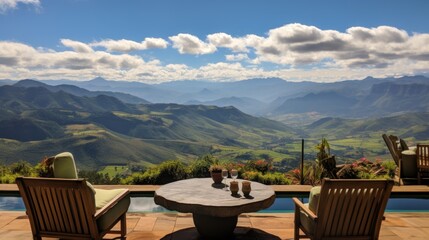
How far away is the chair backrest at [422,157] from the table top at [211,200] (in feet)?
17.7

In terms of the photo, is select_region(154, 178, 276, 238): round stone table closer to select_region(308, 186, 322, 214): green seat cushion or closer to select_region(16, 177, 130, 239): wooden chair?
select_region(308, 186, 322, 214): green seat cushion

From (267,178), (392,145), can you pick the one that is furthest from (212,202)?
(392,145)

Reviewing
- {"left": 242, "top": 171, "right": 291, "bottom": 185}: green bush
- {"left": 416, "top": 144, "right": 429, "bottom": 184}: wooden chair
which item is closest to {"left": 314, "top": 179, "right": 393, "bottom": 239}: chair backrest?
{"left": 242, "top": 171, "right": 291, "bottom": 185}: green bush

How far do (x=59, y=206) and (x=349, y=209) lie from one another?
9.45ft

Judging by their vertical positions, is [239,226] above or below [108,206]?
below

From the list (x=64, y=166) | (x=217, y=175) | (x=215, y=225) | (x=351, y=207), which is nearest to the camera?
(x=351, y=207)

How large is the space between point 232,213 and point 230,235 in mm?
883

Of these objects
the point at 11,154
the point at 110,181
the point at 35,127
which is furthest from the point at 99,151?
the point at 110,181

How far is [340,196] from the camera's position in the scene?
137 inches

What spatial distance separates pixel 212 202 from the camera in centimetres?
386

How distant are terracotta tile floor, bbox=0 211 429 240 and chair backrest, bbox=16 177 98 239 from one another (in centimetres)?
105

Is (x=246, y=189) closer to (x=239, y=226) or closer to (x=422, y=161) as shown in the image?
→ (x=239, y=226)

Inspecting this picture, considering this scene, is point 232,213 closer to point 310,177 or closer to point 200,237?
point 200,237

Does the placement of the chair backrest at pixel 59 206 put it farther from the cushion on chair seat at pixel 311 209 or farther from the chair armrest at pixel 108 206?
the cushion on chair seat at pixel 311 209
